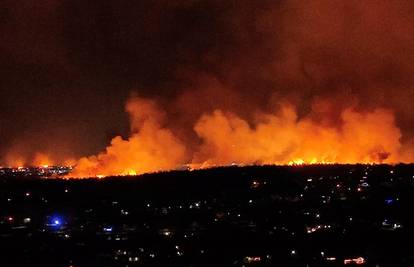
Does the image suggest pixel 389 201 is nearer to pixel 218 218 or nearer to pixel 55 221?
pixel 218 218

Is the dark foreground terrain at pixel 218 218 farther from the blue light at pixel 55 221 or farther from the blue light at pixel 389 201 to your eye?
the blue light at pixel 389 201

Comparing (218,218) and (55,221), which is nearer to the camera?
(218,218)

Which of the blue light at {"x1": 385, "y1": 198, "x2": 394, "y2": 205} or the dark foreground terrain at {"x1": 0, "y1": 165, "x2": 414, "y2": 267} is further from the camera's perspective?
the blue light at {"x1": 385, "y1": 198, "x2": 394, "y2": 205}

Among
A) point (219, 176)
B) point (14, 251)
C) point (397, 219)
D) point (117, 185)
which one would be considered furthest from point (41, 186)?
point (397, 219)

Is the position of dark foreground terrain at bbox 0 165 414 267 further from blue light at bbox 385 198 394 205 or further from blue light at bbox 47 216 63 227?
blue light at bbox 385 198 394 205

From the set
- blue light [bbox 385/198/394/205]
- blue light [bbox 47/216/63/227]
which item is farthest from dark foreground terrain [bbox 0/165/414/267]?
blue light [bbox 385/198/394/205]

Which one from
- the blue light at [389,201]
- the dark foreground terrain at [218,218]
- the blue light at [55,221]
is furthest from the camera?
the blue light at [389,201]

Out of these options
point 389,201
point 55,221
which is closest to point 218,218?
point 55,221

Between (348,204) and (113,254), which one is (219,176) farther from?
(113,254)

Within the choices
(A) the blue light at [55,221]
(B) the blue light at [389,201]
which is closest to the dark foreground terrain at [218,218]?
(A) the blue light at [55,221]
